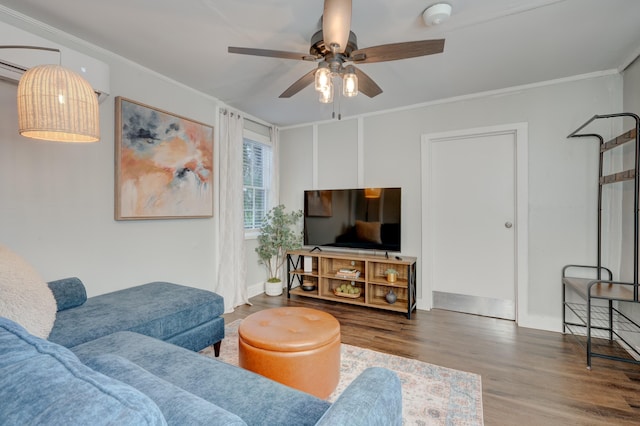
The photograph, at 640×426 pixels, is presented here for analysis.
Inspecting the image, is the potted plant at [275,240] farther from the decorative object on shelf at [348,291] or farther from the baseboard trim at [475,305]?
the baseboard trim at [475,305]

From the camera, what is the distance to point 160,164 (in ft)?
9.07

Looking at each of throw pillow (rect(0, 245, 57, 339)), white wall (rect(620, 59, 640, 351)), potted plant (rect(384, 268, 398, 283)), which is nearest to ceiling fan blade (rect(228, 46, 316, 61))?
throw pillow (rect(0, 245, 57, 339))

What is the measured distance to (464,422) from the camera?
162 cm

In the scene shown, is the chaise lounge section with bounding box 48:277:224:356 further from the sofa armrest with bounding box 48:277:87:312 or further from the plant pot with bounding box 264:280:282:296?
the plant pot with bounding box 264:280:282:296

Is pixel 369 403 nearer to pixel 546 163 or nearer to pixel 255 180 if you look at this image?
pixel 546 163

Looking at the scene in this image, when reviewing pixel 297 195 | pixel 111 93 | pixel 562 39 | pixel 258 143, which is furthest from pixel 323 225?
pixel 562 39

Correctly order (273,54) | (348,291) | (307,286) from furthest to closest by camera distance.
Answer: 1. (307,286)
2. (348,291)
3. (273,54)

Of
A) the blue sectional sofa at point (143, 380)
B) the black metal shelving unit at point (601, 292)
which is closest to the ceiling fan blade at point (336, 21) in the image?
the blue sectional sofa at point (143, 380)

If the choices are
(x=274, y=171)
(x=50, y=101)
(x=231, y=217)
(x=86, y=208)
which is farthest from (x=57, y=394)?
(x=274, y=171)

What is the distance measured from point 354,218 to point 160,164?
219 centimetres

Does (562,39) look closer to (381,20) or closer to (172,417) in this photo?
(381,20)

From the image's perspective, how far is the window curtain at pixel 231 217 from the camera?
11.3ft

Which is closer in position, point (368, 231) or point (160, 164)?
point (160, 164)

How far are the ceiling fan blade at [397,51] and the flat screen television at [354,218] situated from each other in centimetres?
190
